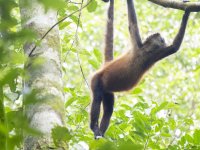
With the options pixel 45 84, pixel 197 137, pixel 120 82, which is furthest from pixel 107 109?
pixel 45 84

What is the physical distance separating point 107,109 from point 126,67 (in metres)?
0.57

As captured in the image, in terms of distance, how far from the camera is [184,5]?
2.72m

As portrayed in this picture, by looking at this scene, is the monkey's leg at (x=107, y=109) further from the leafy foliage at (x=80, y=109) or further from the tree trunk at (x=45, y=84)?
the tree trunk at (x=45, y=84)

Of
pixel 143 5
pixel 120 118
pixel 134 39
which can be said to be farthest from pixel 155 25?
pixel 120 118

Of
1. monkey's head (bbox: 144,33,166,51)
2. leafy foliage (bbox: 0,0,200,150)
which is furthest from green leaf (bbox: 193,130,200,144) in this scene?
monkey's head (bbox: 144,33,166,51)

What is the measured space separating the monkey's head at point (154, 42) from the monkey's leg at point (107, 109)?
77cm

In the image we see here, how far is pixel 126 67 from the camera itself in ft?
17.0

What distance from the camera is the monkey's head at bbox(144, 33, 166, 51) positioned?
5254 mm

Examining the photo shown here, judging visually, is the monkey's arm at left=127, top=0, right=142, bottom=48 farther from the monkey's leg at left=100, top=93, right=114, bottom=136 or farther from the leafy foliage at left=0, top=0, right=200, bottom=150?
the monkey's leg at left=100, top=93, right=114, bottom=136

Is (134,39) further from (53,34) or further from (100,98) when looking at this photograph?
(53,34)

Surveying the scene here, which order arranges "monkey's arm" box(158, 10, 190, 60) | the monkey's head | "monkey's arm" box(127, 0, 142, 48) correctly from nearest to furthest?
"monkey's arm" box(158, 10, 190, 60), "monkey's arm" box(127, 0, 142, 48), the monkey's head

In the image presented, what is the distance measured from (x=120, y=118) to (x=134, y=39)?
2029mm

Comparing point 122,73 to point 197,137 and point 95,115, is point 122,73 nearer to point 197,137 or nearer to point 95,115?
point 95,115

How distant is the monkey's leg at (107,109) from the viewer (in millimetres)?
5017
